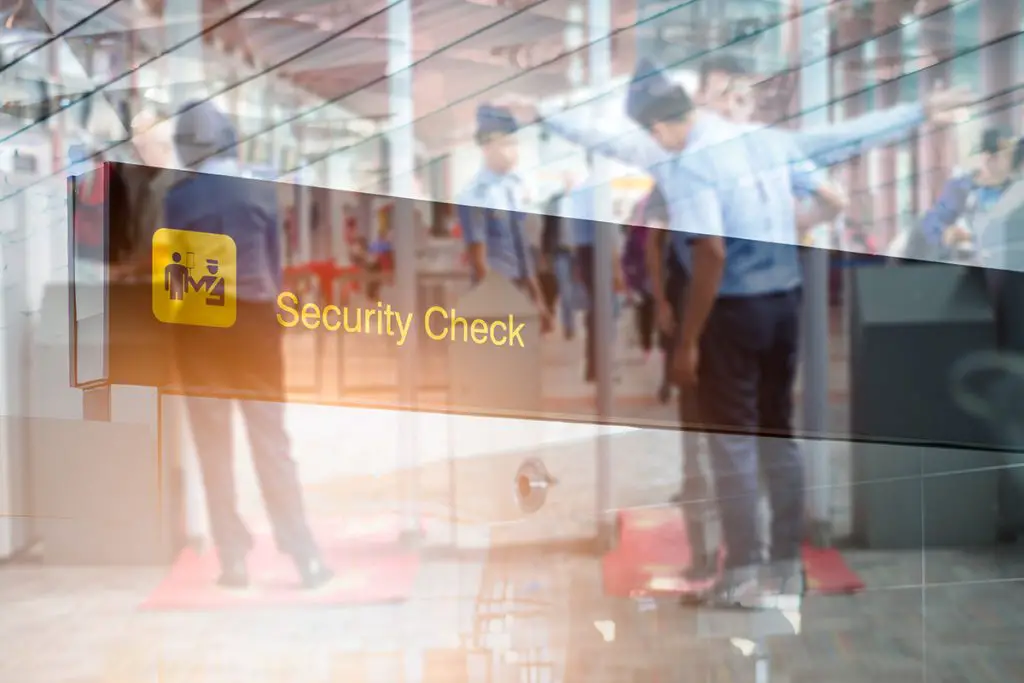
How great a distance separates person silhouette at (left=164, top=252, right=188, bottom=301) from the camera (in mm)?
2057

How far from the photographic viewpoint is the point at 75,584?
6.67 ft

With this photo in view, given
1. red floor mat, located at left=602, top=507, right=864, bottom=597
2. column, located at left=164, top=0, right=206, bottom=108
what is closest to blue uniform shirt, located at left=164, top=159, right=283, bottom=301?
→ column, located at left=164, top=0, right=206, bottom=108

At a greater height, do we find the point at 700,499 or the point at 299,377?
the point at 299,377

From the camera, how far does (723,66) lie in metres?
2.34

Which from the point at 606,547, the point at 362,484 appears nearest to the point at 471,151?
the point at 362,484

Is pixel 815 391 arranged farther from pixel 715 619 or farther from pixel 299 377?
pixel 299 377

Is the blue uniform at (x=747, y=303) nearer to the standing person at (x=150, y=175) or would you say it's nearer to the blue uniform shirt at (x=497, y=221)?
the blue uniform shirt at (x=497, y=221)

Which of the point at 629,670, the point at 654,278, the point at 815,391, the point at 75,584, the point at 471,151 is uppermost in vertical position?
the point at 471,151

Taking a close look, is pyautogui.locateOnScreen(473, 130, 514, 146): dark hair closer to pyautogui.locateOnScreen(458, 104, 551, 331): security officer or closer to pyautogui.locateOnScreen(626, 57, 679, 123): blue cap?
pyautogui.locateOnScreen(458, 104, 551, 331): security officer

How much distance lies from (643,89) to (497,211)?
0.39 m

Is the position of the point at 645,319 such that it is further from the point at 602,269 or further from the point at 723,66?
the point at 723,66

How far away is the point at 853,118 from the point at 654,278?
56 centimetres

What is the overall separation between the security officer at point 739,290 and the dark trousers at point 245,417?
2.48 ft

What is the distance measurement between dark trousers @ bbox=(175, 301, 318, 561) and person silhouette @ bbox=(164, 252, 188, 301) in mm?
86
